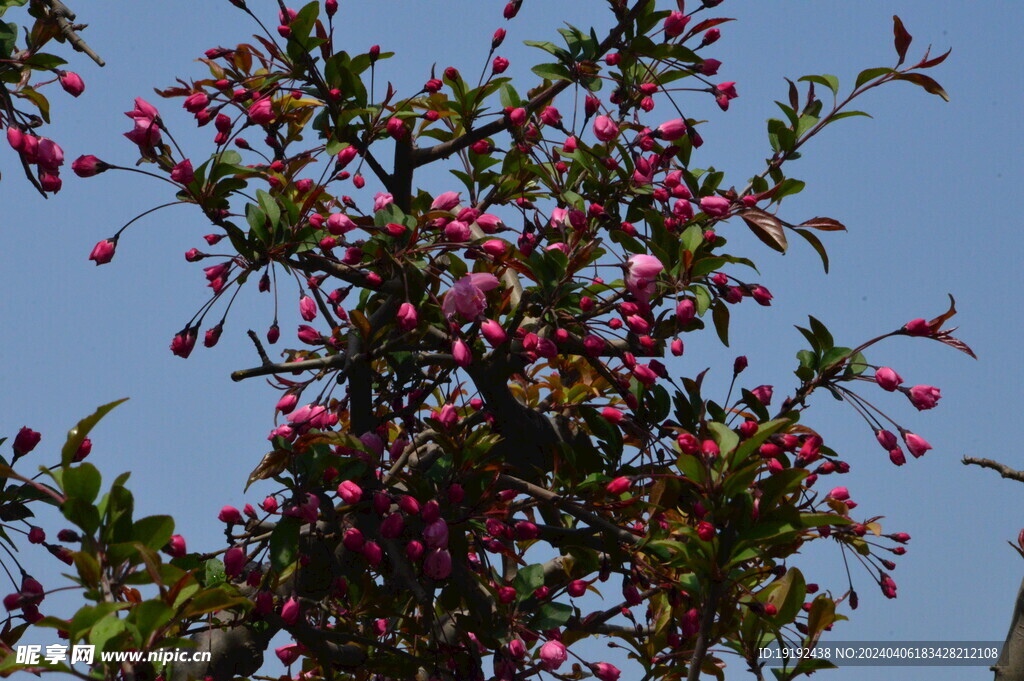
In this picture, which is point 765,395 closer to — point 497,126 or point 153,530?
point 497,126

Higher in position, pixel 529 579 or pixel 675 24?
pixel 675 24

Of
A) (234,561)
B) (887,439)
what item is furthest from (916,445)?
(234,561)

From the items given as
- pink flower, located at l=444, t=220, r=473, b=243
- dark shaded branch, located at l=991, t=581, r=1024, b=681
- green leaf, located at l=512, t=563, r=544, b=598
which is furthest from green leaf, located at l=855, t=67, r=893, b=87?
green leaf, located at l=512, t=563, r=544, b=598

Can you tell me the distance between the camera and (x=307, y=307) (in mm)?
2438

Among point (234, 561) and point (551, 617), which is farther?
point (551, 617)

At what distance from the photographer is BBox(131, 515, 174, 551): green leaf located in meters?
1.73

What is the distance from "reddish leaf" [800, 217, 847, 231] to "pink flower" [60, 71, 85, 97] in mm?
1792

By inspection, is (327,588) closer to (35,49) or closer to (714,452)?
(714,452)

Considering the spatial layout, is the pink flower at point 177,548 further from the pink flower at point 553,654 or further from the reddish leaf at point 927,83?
the reddish leaf at point 927,83

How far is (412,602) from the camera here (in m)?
2.78

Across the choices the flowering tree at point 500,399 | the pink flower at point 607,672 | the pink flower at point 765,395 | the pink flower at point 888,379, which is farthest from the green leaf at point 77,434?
the pink flower at point 888,379

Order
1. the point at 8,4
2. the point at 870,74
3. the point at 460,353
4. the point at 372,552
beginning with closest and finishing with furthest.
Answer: the point at 460,353 → the point at 372,552 → the point at 8,4 → the point at 870,74

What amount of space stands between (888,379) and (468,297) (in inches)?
43.1

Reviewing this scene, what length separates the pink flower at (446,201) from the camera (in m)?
2.43
